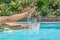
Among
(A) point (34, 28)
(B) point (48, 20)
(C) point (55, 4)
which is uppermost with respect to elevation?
(A) point (34, 28)

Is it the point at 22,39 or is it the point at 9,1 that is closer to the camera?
the point at 22,39

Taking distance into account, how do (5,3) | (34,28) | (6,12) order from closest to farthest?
1. (34,28)
2. (6,12)
3. (5,3)

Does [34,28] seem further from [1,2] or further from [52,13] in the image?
[52,13]

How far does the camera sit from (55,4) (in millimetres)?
14242

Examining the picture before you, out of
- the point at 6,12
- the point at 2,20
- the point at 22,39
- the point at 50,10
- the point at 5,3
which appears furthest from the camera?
the point at 50,10

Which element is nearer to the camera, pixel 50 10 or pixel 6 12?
pixel 6 12

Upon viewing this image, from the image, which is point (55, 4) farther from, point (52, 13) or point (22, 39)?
point (22, 39)

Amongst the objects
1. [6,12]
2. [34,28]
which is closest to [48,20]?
[6,12]

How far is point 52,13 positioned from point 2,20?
13.2m

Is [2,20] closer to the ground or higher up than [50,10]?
higher up

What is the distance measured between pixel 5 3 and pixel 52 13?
398cm

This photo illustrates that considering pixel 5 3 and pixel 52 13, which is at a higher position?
pixel 5 3

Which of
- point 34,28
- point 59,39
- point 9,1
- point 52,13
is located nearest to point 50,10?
point 52,13

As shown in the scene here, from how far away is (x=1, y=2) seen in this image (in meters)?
12.7
